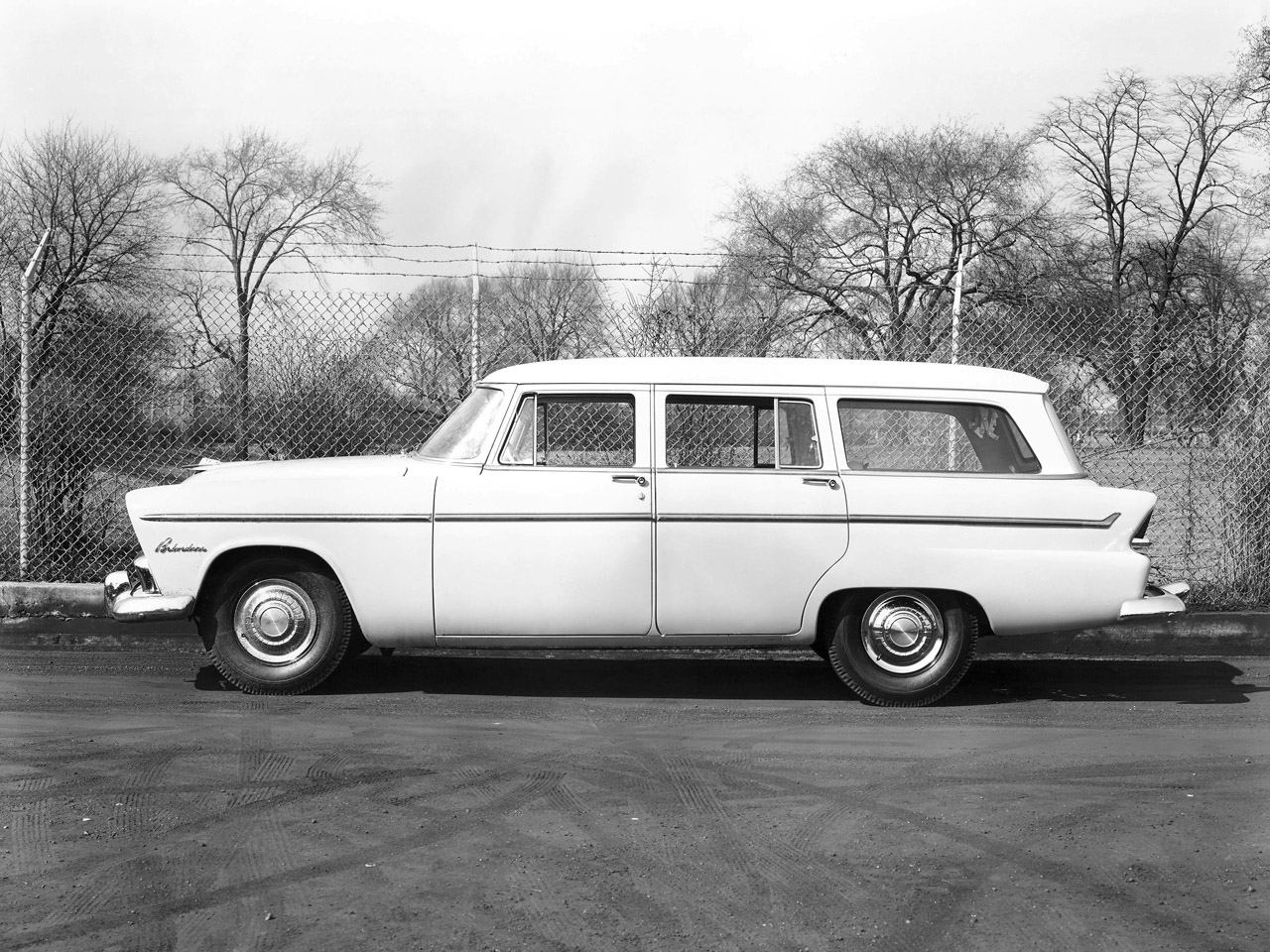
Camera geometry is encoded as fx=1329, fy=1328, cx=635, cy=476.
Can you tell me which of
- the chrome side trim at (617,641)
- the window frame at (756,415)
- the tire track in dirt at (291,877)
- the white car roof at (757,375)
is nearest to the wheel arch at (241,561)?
the chrome side trim at (617,641)

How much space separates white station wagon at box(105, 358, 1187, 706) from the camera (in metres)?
6.43

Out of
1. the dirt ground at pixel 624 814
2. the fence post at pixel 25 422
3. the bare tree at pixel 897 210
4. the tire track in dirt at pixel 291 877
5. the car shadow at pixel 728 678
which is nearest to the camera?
the tire track in dirt at pixel 291 877

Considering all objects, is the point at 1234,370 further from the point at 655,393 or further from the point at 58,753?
the point at 58,753

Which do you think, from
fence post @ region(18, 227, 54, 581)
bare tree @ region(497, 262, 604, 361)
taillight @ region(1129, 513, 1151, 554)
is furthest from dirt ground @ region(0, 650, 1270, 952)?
bare tree @ region(497, 262, 604, 361)

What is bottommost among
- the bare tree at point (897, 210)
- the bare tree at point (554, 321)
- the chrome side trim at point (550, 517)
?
the chrome side trim at point (550, 517)

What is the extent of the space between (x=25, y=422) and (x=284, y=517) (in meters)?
3.19

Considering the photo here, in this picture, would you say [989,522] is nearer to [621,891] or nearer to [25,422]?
[621,891]

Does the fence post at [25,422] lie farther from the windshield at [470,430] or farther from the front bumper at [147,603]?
the windshield at [470,430]

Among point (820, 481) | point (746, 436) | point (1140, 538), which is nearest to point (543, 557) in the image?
point (746, 436)

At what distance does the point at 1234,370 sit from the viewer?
901 cm

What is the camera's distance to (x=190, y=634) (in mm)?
8250

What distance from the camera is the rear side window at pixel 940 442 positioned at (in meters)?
6.64

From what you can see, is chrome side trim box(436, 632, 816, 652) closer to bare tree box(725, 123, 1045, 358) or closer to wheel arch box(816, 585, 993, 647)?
wheel arch box(816, 585, 993, 647)

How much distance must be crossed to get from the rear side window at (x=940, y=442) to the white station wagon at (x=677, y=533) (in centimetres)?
1
